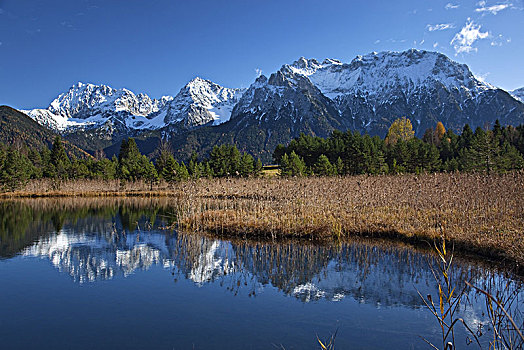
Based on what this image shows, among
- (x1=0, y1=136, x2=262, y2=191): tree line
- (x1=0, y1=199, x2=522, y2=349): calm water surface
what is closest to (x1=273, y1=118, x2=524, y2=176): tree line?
(x1=0, y1=136, x2=262, y2=191): tree line

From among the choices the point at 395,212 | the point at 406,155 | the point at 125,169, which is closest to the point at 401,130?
the point at 406,155

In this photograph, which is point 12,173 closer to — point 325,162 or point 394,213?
point 325,162

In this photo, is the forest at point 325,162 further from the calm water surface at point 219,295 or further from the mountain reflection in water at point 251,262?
the calm water surface at point 219,295

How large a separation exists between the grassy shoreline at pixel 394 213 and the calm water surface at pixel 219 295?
3.80 feet

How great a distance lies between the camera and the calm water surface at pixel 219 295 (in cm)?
721

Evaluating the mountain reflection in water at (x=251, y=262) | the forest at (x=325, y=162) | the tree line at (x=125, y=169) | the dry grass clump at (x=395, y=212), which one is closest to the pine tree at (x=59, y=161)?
the tree line at (x=125, y=169)

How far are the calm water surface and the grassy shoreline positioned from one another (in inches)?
45.7

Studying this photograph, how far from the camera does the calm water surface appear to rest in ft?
23.7

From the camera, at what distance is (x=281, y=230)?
53.0 feet

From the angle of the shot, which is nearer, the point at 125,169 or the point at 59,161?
the point at 125,169

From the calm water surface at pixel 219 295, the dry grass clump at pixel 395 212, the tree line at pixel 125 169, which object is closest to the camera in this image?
the calm water surface at pixel 219 295

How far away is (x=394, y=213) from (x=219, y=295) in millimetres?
10318

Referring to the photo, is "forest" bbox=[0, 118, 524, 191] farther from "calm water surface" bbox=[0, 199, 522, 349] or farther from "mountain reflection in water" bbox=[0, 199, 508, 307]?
"calm water surface" bbox=[0, 199, 522, 349]

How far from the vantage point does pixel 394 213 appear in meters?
17.0
